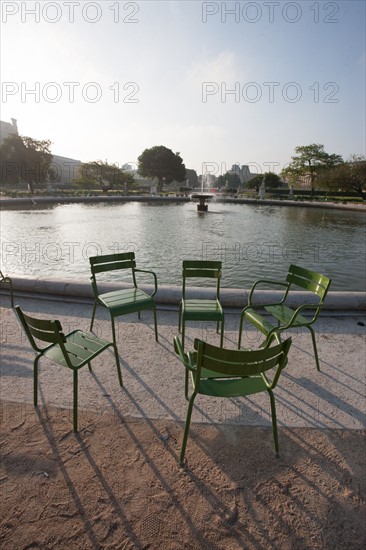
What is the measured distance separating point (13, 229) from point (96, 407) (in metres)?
16.9

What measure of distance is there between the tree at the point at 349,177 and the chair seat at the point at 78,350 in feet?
165

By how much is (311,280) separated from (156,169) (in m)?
69.0

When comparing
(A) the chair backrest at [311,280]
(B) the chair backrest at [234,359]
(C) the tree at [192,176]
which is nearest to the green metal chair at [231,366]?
(B) the chair backrest at [234,359]

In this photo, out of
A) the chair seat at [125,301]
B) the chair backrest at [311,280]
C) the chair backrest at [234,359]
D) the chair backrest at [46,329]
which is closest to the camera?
the chair backrest at [234,359]

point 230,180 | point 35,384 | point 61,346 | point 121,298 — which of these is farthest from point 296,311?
point 230,180

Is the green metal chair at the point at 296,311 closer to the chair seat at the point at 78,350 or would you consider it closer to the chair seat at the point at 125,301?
the chair seat at the point at 125,301

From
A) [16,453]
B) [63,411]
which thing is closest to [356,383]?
[63,411]

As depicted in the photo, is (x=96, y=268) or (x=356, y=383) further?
(x=96, y=268)

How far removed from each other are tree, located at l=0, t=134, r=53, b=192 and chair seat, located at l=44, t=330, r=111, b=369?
50411 mm

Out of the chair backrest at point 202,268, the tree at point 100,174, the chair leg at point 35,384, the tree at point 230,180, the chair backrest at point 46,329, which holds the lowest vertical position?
the chair leg at point 35,384

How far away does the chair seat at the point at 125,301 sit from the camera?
162 inches

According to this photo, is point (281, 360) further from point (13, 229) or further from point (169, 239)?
point (13, 229)

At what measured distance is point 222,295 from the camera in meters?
5.46

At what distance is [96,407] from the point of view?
3.07 m
